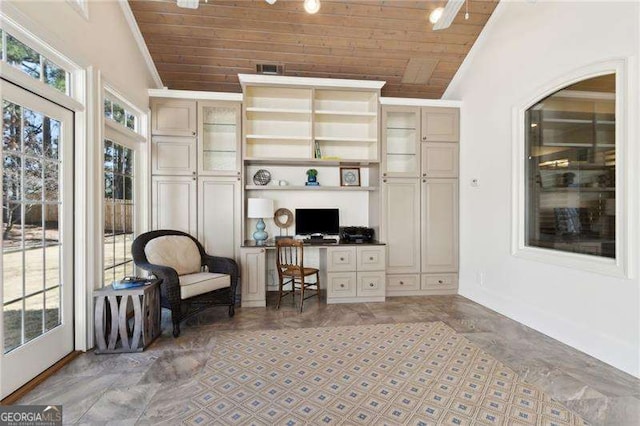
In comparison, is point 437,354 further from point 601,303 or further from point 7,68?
point 7,68

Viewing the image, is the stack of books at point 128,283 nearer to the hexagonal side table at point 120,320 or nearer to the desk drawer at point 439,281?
the hexagonal side table at point 120,320

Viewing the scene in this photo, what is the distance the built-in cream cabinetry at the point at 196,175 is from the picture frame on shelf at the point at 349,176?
4.97 feet

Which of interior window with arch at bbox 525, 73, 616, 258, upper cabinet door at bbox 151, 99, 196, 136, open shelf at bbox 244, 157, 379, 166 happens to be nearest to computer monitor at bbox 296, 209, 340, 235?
open shelf at bbox 244, 157, 379, 166

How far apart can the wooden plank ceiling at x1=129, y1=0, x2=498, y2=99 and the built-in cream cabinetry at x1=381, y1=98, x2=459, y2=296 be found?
23.7 inches

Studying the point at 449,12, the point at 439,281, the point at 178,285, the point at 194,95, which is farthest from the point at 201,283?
the point at 449,12

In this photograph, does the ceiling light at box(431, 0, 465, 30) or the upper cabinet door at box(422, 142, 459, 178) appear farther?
the upper cabinet door at box(422, 142, 459, 178)

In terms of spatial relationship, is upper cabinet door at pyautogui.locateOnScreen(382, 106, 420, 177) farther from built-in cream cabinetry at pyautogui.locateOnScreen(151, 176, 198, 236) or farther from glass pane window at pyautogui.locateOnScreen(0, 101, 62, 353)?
glass pane window at pyautogui.locateOnScreen(0, 101, 62, 353)

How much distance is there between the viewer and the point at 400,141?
450 centimetres

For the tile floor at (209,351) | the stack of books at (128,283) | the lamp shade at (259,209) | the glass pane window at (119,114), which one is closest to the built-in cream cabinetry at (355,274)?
the tile floor at (209,351)

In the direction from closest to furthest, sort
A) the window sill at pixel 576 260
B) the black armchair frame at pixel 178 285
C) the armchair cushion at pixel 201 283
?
1. the window sill at pixel 576 260
2. the black armchair frame at pixel 178 285
3. the armchair cushion at pixel 201 283

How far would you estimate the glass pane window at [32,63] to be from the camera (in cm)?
196

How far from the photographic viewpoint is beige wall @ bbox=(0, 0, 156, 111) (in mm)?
2080

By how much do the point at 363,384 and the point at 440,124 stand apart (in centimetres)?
370

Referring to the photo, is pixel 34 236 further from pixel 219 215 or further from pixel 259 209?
pixel 259 209
